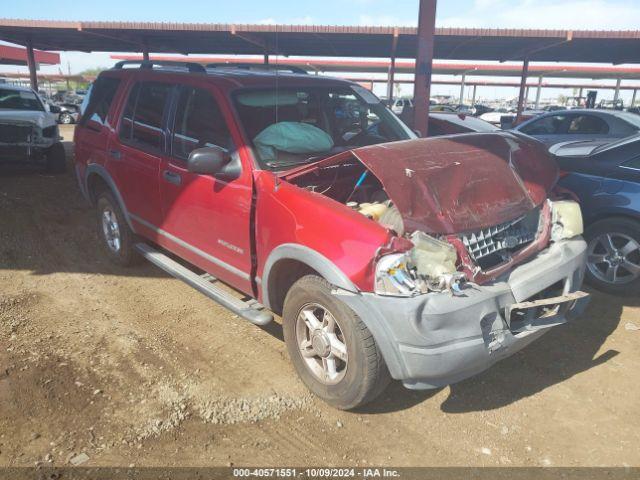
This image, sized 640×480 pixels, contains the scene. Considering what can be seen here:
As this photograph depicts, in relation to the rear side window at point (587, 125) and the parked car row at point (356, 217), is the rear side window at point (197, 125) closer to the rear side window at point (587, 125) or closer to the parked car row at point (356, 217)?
the parked car row at point (356, 217)

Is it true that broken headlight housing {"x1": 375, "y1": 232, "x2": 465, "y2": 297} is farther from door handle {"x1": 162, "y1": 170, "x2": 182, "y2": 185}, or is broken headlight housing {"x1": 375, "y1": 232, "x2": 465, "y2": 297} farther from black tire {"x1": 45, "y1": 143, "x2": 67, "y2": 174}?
black tire {"x1": 45, "y1": 143, "x2": 67, "y2": 174}

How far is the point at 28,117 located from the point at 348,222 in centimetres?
901

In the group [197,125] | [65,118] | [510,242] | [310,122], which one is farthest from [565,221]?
[65,118]

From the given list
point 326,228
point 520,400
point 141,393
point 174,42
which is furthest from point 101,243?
point 174,42

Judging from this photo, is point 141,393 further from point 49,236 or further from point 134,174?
point 49,236

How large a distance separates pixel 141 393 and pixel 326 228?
164cm

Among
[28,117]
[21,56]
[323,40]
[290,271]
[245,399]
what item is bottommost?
[245,399]

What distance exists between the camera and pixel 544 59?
24172 mm

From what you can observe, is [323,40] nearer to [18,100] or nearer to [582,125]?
[18,100]

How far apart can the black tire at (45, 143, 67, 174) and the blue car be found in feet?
30.0

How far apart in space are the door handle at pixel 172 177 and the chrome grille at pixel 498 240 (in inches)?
89.2

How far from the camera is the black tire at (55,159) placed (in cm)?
961

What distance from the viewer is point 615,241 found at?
445 cm

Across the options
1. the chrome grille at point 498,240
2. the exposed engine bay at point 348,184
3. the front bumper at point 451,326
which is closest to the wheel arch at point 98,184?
the exposed engine bay at point 348,184
